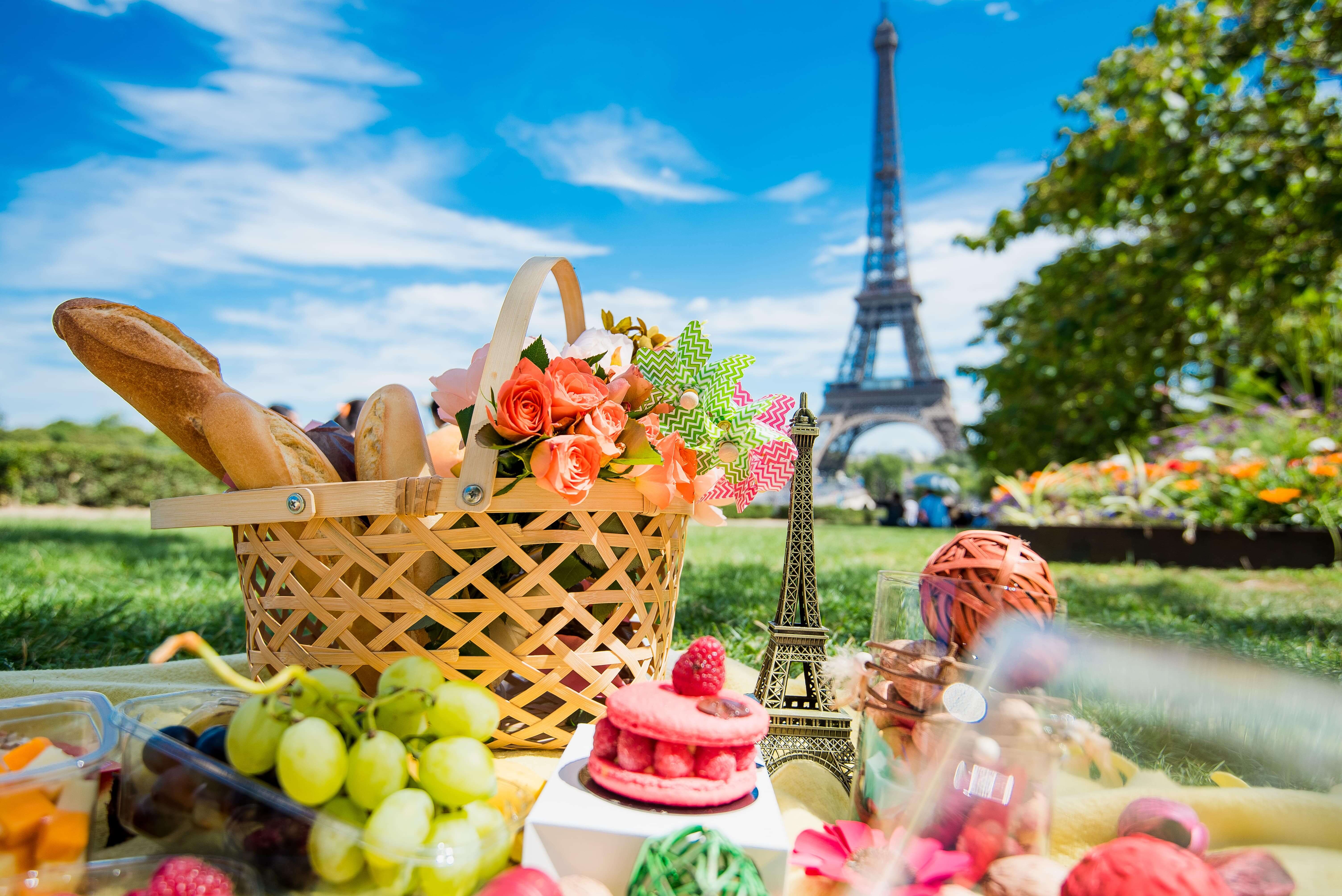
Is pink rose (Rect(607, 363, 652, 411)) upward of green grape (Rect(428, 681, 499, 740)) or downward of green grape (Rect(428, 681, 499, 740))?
upward

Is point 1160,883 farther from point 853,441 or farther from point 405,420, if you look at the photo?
point 853,441

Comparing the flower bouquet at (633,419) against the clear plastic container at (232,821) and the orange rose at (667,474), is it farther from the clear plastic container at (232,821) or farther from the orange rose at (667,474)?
the clear plastic container at (232,821)

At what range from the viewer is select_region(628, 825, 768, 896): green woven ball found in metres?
0.86

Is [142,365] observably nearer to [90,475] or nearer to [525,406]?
[525,406]

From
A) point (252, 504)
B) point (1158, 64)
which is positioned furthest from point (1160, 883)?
point (1158, 64)

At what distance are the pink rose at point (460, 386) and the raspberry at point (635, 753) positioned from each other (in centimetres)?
70

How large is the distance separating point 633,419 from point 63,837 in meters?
0.96

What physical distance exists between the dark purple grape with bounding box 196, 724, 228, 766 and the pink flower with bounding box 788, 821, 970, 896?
0.77 m

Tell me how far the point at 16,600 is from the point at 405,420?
2621mm

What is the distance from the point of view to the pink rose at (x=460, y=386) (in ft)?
4.69

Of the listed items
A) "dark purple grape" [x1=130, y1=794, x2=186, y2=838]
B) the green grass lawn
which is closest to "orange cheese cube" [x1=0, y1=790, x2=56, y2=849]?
"dark purple grape" [x1=130, y1=794, x2=186, y2=838]

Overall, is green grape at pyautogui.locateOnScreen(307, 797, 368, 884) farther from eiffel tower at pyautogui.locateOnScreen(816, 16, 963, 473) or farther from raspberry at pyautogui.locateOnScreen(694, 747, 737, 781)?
eiffel tower at pyautogui.locateOnScreen(816, 16, 963, 473)

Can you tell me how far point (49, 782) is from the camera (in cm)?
83

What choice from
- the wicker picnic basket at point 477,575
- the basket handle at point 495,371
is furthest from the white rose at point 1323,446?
the basket handle at point 495,371
